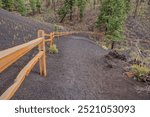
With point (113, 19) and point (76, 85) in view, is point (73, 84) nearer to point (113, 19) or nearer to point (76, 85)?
point (76, 85)

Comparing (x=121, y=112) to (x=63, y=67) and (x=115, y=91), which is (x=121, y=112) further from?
(x=63, y=67)

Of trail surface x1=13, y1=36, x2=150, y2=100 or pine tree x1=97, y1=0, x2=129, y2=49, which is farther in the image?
pine tree x1=97, y1=0, x2=129, y2=49

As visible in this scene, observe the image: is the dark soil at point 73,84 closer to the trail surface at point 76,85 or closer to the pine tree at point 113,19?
the trail surface at point 76,85

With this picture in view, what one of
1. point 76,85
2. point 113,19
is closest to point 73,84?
point 76,85

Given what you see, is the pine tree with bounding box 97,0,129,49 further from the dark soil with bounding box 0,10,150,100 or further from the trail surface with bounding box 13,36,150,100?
the trail surface with bounding box 13,36,150,100

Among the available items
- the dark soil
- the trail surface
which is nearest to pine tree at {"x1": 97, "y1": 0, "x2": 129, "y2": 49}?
the dark soil

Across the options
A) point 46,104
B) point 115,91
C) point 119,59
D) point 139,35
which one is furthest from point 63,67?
point 139,35

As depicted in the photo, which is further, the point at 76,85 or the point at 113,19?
the point at 113,19

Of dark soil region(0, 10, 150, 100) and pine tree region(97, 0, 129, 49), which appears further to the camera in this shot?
pine tree region(97, 0, 129, 49)

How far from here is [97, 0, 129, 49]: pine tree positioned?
3378 cm

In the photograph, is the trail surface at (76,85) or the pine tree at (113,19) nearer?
the trail surface at (76,85)

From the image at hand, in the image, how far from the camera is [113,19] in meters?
34.5

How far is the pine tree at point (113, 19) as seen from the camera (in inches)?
1330

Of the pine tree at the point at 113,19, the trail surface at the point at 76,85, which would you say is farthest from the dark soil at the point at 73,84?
the pine tree at the point at 113,19
